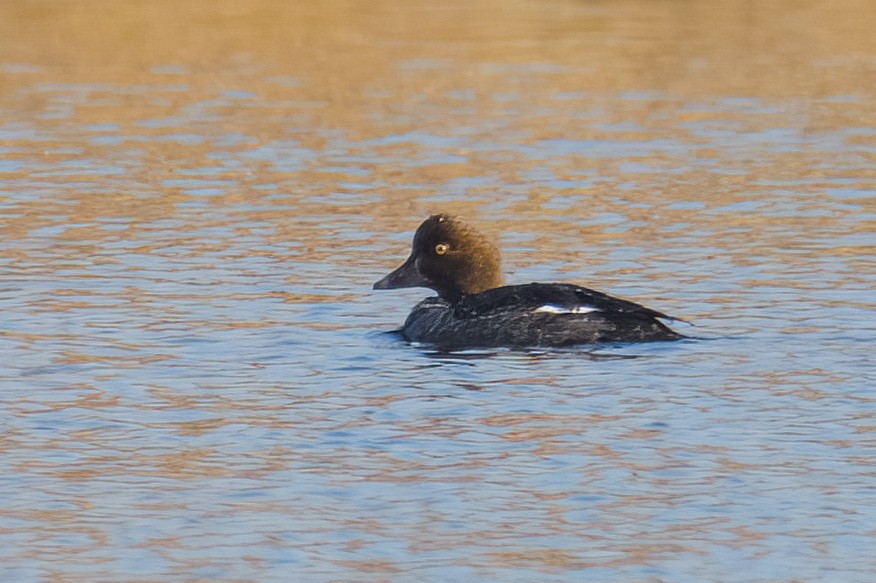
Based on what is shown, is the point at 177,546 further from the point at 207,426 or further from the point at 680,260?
the point at 680,260

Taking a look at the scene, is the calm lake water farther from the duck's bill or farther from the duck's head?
the duck's head

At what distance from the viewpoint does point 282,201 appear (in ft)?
55.8

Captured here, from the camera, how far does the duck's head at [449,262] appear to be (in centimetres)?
1284

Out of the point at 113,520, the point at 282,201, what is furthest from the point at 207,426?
the point at 282,201

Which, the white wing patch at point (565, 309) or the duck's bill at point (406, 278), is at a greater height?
the duck's bill at point (406, 278)

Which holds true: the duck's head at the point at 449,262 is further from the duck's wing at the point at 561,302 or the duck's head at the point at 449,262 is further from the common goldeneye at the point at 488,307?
the duck's wing at the point at 561,302

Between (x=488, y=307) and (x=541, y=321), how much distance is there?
0.46 meters

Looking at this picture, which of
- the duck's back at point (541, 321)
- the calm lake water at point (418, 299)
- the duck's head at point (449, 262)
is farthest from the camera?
the duck's head at point (449, 262)

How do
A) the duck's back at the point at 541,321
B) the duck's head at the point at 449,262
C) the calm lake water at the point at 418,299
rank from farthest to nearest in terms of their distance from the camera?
the duck's head at the point at 449,262 < the duck's back at the point at 541,321 < the calm lake water at the point at 418,299

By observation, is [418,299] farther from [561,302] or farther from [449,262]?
[561,302]

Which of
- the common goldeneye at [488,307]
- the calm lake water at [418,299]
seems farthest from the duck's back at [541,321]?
the calm lake water at [418,299]

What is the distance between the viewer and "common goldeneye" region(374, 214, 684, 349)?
11570 millimetres

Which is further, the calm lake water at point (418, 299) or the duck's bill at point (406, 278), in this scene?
the duck's bill at point (406, 278)

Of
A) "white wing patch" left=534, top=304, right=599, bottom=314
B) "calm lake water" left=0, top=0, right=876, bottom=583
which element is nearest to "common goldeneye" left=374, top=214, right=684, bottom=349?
"white wing patch" left=534, top=304, right=599, bottom=314
